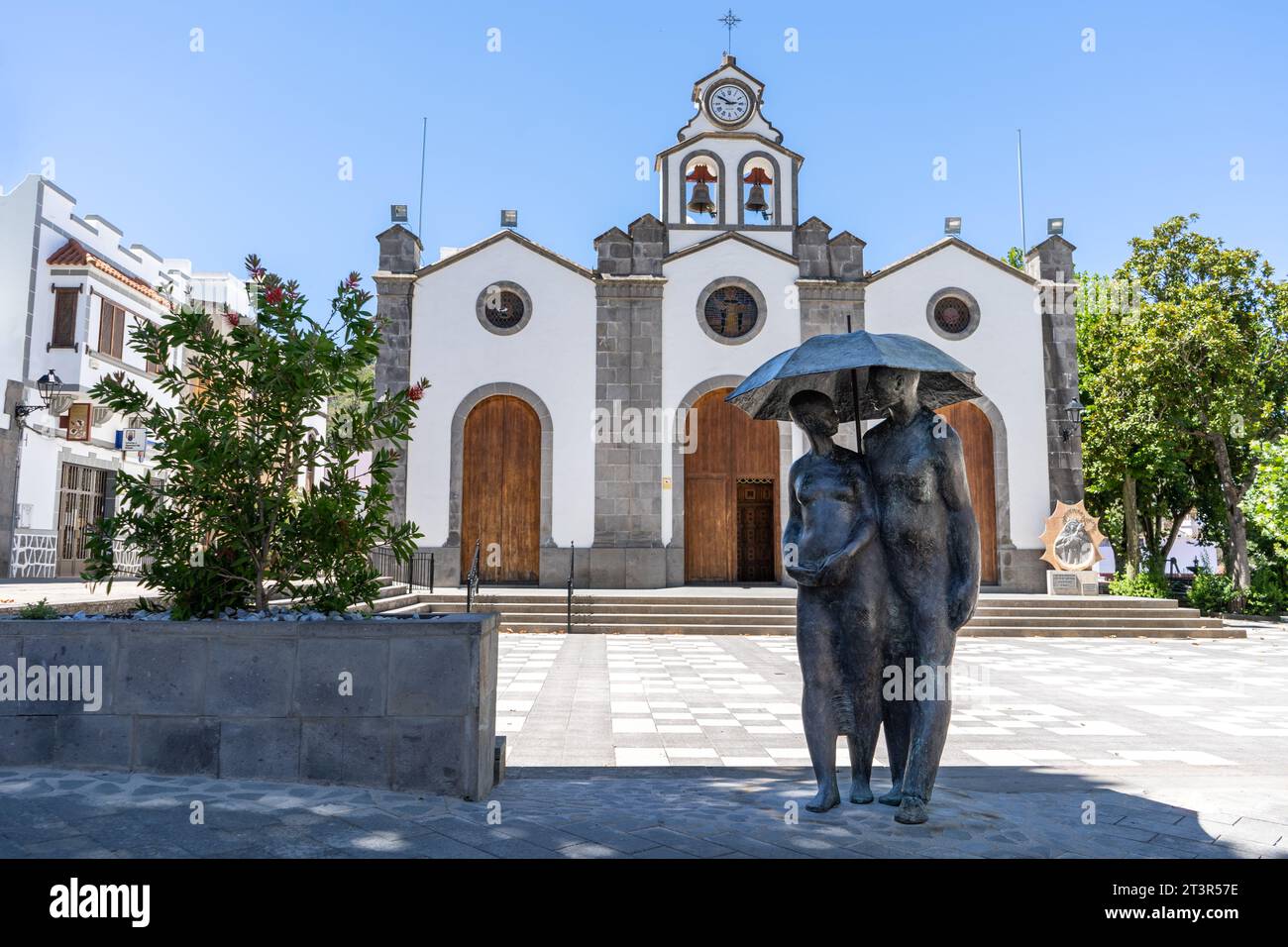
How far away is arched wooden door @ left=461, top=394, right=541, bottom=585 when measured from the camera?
17.4 metres

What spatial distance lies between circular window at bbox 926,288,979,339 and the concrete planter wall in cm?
1638

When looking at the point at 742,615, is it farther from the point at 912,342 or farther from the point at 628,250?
the point at 912,342

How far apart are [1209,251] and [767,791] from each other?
835 inches

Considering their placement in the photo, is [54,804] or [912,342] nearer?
[54,804]

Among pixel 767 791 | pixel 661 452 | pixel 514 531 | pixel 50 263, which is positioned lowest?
pixel 767 791

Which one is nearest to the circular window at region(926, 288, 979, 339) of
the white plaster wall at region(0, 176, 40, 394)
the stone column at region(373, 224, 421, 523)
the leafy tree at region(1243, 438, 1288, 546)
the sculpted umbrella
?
the leafy tree at region(1243, 438, 1288, 546)

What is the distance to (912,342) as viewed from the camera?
4250 mm

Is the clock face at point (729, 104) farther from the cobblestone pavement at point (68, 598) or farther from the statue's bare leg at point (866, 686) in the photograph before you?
the statue's bare leg at point (866, 686)

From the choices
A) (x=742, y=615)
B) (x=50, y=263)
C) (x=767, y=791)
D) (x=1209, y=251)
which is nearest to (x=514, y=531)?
(x=742, y=615)

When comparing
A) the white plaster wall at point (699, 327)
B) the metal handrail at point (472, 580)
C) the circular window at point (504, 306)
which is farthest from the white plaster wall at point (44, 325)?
the white plaster wall at point (699, 327)

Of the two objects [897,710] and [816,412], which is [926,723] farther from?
[816,412]

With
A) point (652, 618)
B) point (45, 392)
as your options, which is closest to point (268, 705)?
point (652, 618)

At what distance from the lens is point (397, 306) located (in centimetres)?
1775

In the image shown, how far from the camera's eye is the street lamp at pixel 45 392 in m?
16.3
